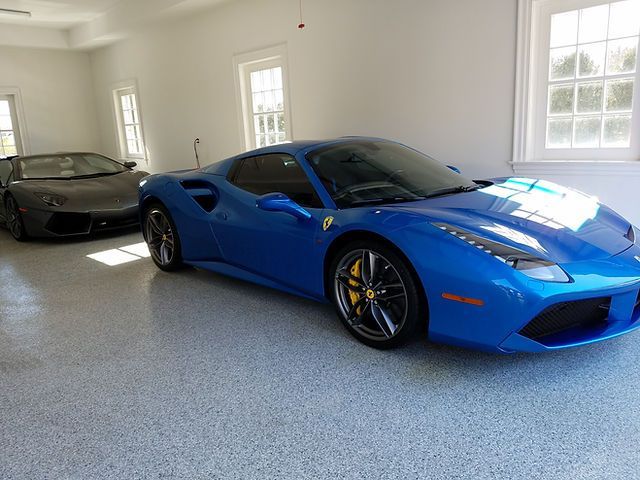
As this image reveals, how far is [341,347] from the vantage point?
252 cm

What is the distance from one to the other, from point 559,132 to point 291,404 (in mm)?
3584

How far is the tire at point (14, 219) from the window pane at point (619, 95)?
616 centimetres

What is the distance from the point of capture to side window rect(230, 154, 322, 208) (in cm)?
277

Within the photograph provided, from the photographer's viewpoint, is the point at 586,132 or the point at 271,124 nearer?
Result: the point at 586,132

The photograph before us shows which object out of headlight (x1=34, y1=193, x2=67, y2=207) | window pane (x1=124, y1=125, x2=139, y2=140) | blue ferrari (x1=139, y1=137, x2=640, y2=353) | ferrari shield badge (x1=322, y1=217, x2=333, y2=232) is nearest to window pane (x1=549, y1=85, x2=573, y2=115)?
blue ferrari (x1=139, y1=137, x2=640, y2=353)

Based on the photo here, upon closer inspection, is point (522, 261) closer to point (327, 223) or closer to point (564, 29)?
point (327, 223)

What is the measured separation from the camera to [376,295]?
93.1 inches

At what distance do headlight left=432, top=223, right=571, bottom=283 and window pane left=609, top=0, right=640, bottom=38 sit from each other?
2.99 meters

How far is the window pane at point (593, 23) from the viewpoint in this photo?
3893mm

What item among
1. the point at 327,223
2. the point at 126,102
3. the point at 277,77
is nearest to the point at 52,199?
the point at 277,77

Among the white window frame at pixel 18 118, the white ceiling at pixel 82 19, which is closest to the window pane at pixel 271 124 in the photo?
the white ceiling at pixel 82 19

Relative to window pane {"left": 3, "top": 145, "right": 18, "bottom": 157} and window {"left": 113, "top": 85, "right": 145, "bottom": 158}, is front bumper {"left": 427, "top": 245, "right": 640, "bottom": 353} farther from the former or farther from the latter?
window pane {"left": 3, "top": 145, "right": 18, "bottom": 157}

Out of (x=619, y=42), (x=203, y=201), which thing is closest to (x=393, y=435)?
(x=203, y=201)

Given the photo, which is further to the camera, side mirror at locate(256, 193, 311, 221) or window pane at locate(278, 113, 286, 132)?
window pane at locate(278, 113, 286, 132)
